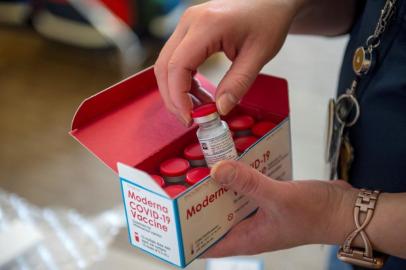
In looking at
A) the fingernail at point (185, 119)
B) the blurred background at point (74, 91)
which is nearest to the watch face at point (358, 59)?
the fingernail at point (185, 119)

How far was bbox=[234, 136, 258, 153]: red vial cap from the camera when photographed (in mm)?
718

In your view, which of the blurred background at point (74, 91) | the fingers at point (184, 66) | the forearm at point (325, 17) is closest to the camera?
the fingers at point (184, 66)

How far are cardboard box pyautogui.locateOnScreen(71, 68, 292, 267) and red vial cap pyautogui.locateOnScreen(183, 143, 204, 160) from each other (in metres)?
0.02

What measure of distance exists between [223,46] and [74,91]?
5.08 feet

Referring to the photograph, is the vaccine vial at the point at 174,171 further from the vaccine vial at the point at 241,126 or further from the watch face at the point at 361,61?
the watch face at the point at 361,61

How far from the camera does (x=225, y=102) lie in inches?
26.3

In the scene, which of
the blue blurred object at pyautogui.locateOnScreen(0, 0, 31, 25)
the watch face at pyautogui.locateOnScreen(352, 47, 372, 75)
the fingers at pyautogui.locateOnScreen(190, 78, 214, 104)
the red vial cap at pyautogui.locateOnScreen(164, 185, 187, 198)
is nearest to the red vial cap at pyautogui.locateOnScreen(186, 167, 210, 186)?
the red vial cap at pyautogui.locateOnScreen(164, 185, 187, 198)

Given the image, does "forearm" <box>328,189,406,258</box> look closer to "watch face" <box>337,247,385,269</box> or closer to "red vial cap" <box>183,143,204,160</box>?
"watch face" <box>337,247,385,269</box>

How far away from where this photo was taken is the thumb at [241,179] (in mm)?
606

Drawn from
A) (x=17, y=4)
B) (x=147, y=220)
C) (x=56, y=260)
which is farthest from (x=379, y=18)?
(x=17, y=4)

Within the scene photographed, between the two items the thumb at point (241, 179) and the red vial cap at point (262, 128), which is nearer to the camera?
the thumb at point (241, 179)

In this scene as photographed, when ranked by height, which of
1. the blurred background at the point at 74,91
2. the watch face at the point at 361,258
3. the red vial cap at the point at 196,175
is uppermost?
the red vial cap at the point at 196,175

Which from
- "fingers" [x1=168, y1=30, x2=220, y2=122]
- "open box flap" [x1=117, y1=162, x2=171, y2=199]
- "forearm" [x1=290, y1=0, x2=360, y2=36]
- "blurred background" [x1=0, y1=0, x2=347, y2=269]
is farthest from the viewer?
"blurred background" [x1=0, y1=0, x2=347, y2=269]

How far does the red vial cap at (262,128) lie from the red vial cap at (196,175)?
103 mm
